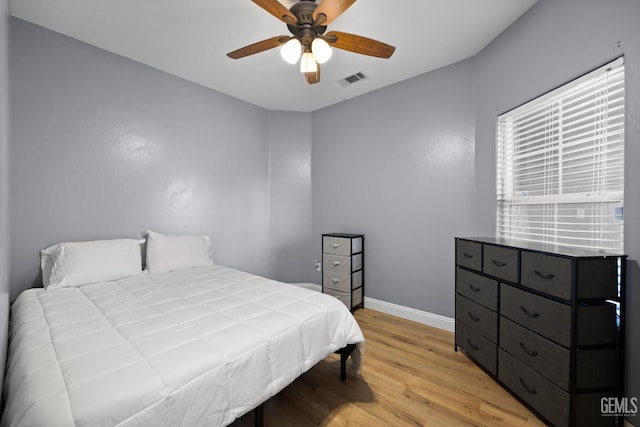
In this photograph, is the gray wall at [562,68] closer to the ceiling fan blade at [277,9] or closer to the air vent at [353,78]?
the air vent at [353,78]

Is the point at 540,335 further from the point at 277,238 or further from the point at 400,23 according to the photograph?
the point at 277,238

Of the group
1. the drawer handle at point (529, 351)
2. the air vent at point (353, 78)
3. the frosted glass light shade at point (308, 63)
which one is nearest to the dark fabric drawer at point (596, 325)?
the drawer handle at point (529, 351)

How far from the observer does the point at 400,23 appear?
2057 mm

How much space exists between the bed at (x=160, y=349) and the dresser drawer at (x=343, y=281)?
1.30 m

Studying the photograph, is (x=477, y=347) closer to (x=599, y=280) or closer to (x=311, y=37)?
(x=599, y=280)

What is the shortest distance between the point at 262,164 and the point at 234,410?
3.14 m

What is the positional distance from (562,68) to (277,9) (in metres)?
1.86

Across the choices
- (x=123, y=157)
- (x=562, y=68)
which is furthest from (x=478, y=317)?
(x=123, y=157)

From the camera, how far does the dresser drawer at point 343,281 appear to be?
317 cm

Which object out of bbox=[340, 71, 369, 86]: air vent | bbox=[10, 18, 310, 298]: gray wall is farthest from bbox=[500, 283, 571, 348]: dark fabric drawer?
bbox=[10, 18, 310, 298]: gray wall

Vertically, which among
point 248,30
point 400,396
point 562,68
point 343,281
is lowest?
point 400,396

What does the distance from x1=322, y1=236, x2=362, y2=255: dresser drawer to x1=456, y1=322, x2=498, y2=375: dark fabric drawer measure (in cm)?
133

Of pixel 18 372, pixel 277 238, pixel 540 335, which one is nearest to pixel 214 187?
pixel 277 238

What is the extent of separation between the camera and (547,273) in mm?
1474
